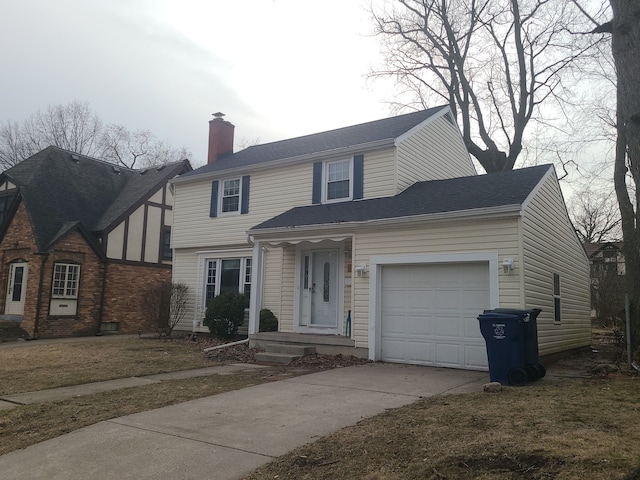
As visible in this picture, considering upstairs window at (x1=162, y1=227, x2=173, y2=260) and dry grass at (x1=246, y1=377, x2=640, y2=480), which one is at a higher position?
upstairs window at (x1=162, y1=227, x2=173, y2=260)

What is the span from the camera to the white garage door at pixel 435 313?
9.70 m

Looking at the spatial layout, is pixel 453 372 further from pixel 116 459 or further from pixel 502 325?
pixel 116 459

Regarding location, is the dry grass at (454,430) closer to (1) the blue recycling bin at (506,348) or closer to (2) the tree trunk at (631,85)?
(1) the blue recycling bin at (506,348)

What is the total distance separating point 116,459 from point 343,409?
278 cm

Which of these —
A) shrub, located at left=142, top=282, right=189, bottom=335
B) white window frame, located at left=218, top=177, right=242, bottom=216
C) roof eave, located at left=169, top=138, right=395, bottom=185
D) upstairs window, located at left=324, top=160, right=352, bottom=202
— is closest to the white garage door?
upstairs window, located at left=324, top=160, right=352, bottom=202

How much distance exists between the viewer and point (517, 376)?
25.0 ft

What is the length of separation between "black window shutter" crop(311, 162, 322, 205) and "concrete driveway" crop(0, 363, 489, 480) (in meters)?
7.19

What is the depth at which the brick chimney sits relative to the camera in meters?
19.4

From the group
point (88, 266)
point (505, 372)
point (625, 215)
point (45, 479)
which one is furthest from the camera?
point (88, 266)

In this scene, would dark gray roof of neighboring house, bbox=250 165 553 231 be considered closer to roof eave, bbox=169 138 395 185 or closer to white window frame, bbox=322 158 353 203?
white window frame, bbox=322 158 353 203

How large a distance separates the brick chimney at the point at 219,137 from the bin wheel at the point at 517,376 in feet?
47.6

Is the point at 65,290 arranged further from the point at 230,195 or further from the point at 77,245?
the point at 230,195


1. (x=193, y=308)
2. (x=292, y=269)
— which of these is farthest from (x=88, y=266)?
(x=292, y=269)

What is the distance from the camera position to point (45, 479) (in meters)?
4.04
